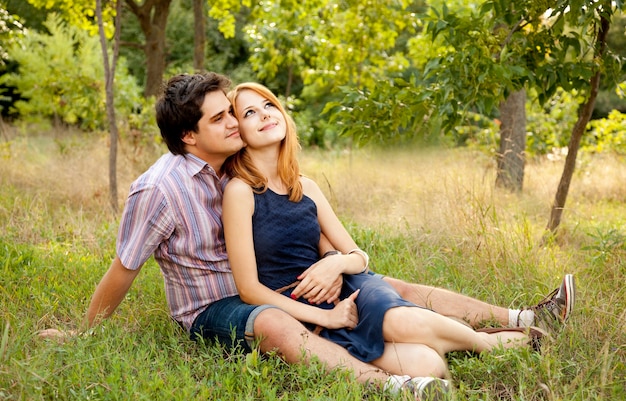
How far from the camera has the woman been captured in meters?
2.95

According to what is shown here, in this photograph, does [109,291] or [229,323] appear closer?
[229,323]

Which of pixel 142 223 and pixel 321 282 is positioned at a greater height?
pixel 142 223

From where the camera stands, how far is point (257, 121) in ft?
11.0

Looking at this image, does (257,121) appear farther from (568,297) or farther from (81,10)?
(81,10)

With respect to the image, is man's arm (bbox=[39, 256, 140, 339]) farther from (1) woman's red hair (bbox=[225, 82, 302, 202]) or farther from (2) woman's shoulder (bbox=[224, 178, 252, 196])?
(1) woman's red hair (bbox=[225, 82, 302, 202])

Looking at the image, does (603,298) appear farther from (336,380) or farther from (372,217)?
(372,217)

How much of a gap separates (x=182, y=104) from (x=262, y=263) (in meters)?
0.85

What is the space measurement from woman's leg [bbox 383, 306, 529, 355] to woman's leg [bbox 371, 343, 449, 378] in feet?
0.13

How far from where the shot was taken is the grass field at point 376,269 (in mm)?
2709

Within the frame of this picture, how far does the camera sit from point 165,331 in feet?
11.3

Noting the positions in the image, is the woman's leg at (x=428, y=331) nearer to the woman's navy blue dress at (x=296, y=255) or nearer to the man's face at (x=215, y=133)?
the woman's navy blue dress at (x=296, y=255)

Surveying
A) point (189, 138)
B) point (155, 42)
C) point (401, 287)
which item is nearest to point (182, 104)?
point (189, 138)

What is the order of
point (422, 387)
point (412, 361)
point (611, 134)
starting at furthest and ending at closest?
point (611, 134) → point (412, 361) → point (422, 387)

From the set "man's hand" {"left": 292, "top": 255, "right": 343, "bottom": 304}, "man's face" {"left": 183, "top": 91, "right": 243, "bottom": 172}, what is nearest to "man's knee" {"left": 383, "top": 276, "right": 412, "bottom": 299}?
"man's hand" {"left": 292, "top": 255, "right": 343, "bottom": 304}
